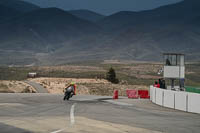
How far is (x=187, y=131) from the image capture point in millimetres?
15219

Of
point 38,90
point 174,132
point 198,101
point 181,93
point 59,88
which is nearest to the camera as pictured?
point 174,132

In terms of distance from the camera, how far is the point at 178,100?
90.8 ft

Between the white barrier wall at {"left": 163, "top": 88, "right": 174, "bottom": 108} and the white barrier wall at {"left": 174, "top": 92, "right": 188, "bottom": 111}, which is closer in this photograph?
the white barrier wall at {"left": 174, "top": 92, "right": 188, "bottom": 111}

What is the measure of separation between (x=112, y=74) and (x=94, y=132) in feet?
212

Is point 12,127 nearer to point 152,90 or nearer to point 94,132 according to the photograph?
point 94,132

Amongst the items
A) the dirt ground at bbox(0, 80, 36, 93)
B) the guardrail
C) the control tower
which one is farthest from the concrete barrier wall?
the dirt ground at bbox(0, 80, 36, 93)

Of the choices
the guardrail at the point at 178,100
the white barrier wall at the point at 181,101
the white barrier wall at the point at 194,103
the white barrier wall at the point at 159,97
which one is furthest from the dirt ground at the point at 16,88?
the white barrier wall at the point at 194,103

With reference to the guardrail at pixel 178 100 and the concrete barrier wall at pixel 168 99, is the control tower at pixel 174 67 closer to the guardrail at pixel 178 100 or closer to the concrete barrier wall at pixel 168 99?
the guardrail at pixel 178 100

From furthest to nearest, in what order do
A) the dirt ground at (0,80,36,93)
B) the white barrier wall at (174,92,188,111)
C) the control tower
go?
the dirt ground at (0,80,36,93)
the control tower
the white barrier wall at (174,92,188,111)

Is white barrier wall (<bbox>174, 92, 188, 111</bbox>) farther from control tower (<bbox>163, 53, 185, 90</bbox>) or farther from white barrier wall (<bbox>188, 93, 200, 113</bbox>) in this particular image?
control tower (<bbox>163, 53, 185, 90</bbox>)

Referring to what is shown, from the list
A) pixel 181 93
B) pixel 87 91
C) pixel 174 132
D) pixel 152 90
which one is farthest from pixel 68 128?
pixel 87 91

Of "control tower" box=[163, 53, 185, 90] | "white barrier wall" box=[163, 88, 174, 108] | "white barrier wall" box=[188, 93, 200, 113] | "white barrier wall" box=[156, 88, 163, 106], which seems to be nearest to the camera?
"white barrier wall" box=[188, 93, 200, 113]

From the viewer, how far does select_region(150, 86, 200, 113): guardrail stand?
25.2 m

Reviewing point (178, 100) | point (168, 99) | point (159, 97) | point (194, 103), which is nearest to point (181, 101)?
point (178, 100)
